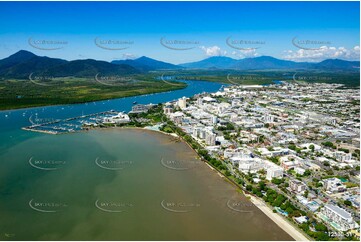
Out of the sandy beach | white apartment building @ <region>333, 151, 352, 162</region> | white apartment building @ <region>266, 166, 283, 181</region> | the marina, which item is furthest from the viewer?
the marina

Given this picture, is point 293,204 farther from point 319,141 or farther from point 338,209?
point 319,141

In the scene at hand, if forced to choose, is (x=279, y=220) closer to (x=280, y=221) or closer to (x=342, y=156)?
(x=280, y=221)

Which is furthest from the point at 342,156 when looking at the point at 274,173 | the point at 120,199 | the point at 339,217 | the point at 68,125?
the point at 68,125

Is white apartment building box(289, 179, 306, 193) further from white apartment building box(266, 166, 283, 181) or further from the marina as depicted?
the marina

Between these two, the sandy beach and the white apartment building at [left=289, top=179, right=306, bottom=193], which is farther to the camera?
the white apartment building at [left=289, top=179, right=306, bottom=193]

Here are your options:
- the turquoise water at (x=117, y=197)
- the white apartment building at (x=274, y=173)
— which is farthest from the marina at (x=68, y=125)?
the white apartment building at (x=274, y=173)

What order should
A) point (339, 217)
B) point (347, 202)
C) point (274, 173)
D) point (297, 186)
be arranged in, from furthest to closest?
point (274, 173), point (297, 186), point (347, 202), point (339, 217)

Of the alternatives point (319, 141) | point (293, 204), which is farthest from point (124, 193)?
point (319, 141)

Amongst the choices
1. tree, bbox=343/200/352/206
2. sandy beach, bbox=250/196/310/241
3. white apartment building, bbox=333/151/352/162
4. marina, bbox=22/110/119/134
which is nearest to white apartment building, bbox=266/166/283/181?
sandy beach, bbox=250/196/310/241

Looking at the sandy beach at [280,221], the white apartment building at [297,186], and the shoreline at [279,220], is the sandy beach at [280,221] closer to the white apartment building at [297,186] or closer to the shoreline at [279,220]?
the shoreline at [279,220]
